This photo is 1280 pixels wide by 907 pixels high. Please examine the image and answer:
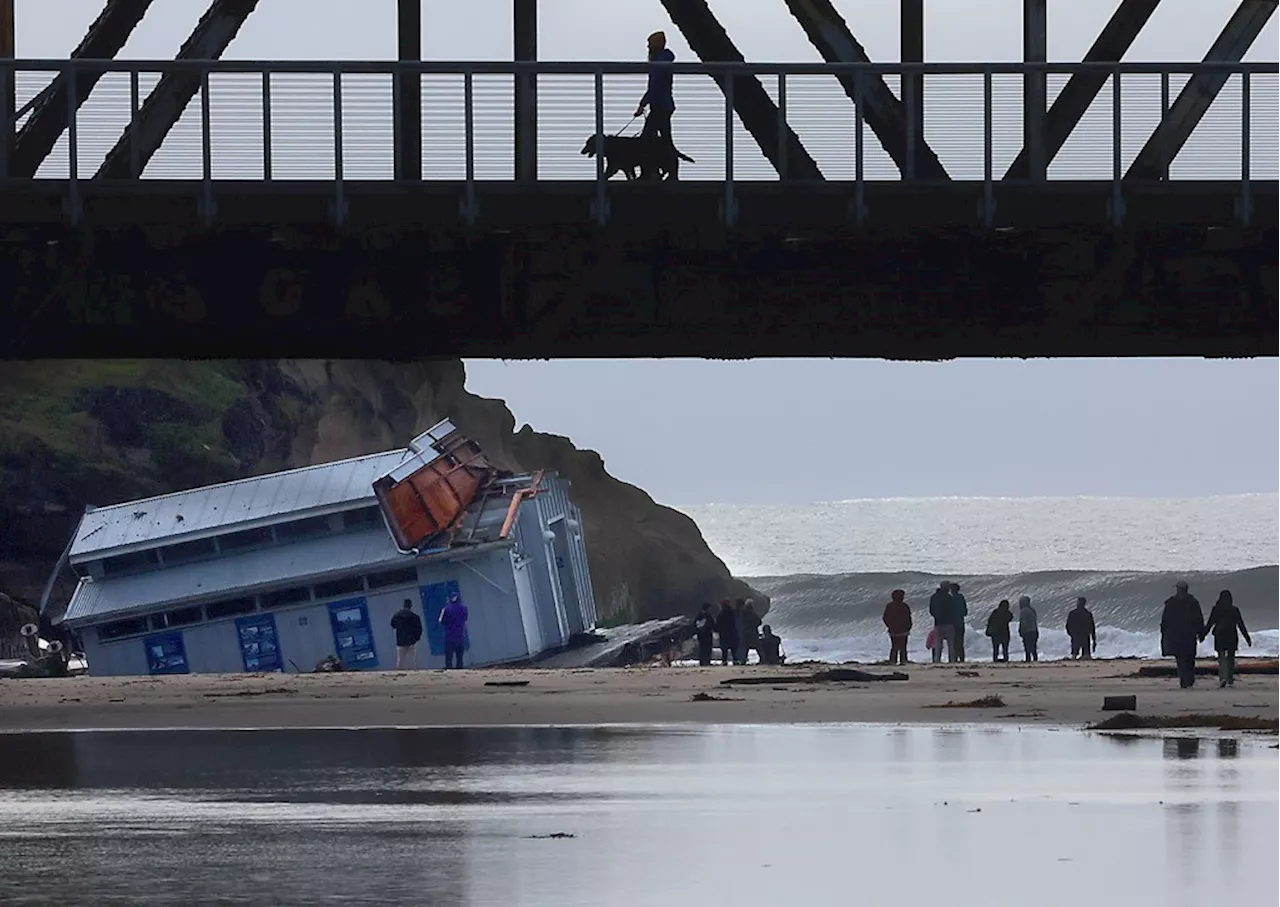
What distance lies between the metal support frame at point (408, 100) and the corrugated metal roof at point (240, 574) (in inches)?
720

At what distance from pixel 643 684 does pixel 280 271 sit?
33.4 feet

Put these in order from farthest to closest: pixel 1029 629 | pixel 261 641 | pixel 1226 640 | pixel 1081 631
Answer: pixel 1029 629 < pixel 1081 631 < pixel 261 641 < pixel 1226 640

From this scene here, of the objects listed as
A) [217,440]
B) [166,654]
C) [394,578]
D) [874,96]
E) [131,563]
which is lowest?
[166,654]

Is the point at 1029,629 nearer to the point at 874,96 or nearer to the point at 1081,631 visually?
the point at 1081,631

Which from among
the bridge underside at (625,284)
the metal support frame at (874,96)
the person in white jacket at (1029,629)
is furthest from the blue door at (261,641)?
the metal support frame at (874,96)

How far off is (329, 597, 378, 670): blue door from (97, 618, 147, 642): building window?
3476 millimetres

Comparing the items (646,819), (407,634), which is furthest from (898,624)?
(646,819)

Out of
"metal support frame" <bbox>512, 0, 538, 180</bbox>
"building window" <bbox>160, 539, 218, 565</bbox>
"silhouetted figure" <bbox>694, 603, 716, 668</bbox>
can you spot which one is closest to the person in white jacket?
"silhouetted figure" <bbox>694, 603, 716, 668</bbox>

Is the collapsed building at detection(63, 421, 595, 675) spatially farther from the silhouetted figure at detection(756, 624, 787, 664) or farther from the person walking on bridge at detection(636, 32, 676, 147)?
the person walking on bridge at detection(636, 32, 676, 147)

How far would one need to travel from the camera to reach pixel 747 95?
25078 millimetres

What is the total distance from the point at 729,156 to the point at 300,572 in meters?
20.9

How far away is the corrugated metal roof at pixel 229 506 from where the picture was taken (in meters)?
44.2

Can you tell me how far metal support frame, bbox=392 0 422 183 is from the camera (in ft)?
82.7

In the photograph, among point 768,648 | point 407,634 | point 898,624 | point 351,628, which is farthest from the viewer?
point 768,648
